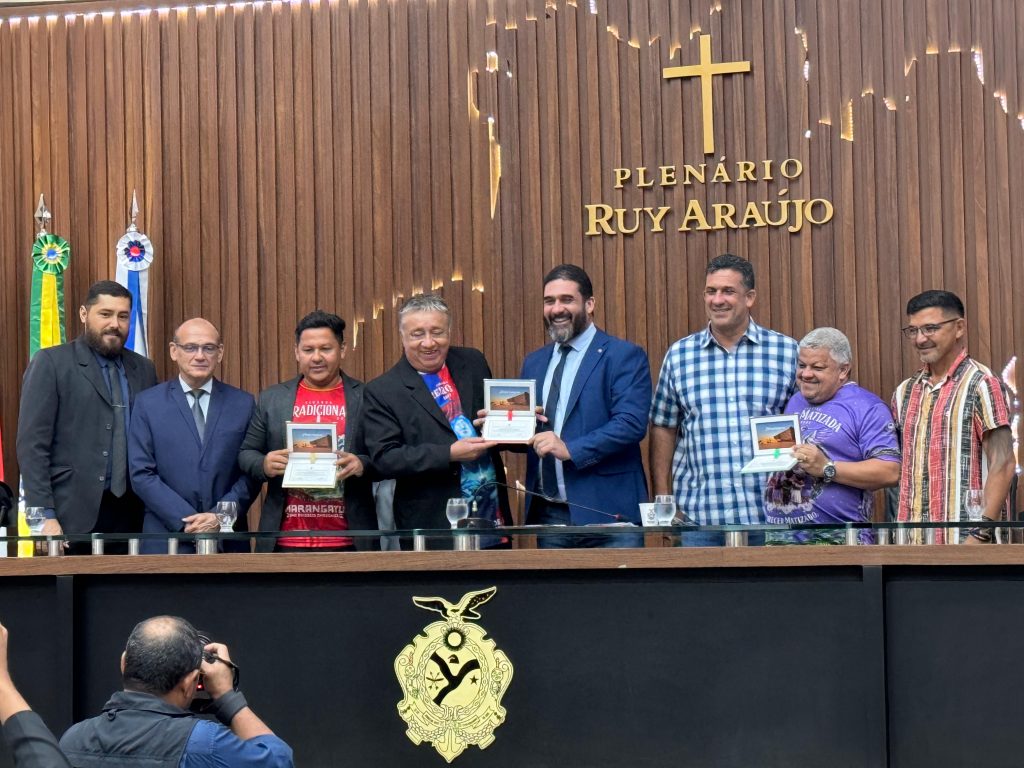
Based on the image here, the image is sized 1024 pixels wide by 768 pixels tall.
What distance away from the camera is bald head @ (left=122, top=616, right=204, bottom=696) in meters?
2.72

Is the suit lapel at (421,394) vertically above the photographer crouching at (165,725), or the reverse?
the suit lapel at (421,394)

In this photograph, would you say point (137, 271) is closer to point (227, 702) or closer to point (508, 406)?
point (508, 406)

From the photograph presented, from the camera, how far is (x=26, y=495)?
514cm

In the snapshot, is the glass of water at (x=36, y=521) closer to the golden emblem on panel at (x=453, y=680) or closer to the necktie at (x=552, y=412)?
the golden emblem on panel at (x=453, y=680)

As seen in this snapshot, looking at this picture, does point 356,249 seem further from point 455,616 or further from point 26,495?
point 455,616

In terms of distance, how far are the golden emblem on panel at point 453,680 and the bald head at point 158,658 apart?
3.90ft

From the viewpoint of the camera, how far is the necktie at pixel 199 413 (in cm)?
510

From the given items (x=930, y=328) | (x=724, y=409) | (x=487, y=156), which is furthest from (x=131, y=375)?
(x=930, y=328)

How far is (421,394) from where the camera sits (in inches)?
189

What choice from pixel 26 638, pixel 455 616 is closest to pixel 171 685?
pixel 455 616

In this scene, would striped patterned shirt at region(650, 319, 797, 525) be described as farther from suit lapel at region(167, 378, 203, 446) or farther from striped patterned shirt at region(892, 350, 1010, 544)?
suit lapel at region(167, 378, 203, 446)

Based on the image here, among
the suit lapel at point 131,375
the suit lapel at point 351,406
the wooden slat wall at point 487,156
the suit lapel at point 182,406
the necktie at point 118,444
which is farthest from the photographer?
the wooden slat wall at point 487,156

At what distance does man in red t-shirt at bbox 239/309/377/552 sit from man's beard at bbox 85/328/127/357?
0.64 m

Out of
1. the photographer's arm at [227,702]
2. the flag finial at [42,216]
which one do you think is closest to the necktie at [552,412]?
the photographer's arm at [227,702]
